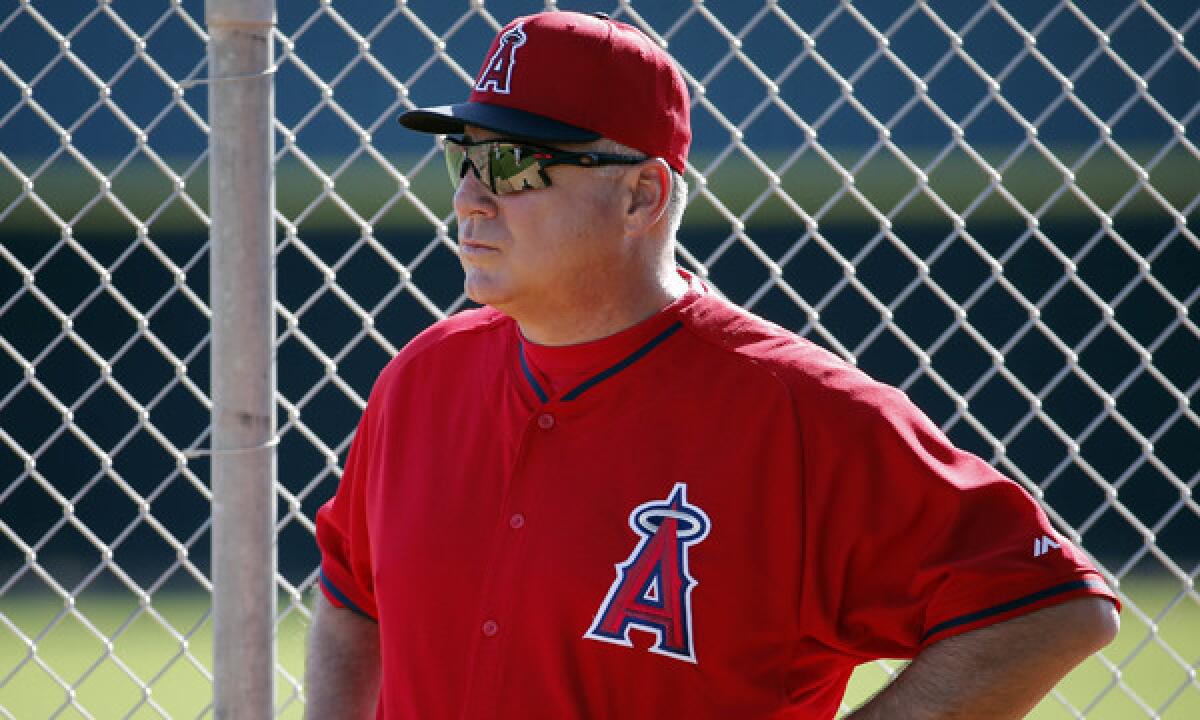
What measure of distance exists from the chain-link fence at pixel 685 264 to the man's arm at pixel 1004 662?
3.60 m

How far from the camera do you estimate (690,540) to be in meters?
1.86

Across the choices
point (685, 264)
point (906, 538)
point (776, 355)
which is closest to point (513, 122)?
point (776, 355)

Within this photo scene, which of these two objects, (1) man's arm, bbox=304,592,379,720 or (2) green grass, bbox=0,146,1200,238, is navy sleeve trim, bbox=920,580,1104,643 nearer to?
(1) man's arm, bbox=304,592,379,720

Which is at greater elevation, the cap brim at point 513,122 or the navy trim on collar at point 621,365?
the cap brim at point 513,122

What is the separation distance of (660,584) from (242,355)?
755mm

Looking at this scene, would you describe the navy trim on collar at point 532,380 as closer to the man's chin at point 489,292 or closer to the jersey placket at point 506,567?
the jersey placket at point 506,567

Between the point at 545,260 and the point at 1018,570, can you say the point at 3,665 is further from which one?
the point at 1018,570

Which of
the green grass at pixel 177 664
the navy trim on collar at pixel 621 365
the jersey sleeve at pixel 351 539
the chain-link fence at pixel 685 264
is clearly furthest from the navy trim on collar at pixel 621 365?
the chain-link fence at pixel 685 264

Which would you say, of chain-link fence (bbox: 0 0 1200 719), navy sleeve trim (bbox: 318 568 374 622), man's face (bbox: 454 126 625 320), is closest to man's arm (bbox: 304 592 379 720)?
navy sleeve trim (bbox: 318 568 374 622)

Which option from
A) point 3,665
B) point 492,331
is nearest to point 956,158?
point 3,665

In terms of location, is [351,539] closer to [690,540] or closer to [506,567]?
[506,567]

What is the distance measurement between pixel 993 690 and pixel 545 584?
58cm

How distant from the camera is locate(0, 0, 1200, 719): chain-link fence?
18.8ft

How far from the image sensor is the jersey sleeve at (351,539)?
223cm
